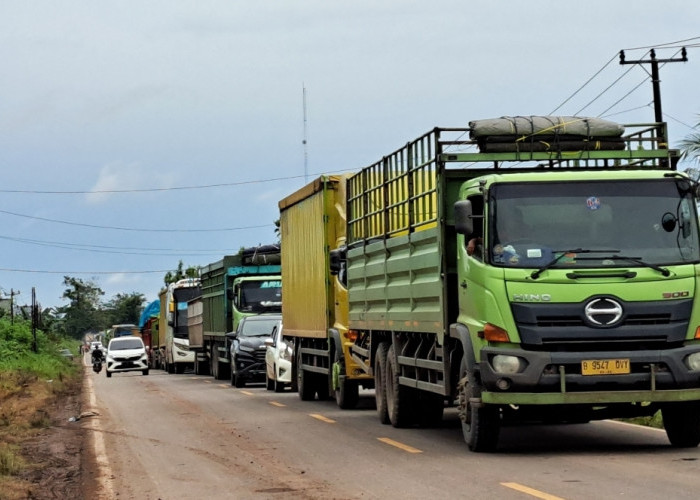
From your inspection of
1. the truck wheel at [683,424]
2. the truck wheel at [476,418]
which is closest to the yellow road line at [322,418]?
the truck wheel at [476,418]

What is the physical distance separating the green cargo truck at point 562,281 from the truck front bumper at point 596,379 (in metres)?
0.01

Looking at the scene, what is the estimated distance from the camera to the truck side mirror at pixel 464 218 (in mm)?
13359

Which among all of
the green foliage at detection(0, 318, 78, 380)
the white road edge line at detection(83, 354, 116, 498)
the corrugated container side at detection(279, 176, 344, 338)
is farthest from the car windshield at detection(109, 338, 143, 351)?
the white road edge line at detection(83, 354, 116, 498)

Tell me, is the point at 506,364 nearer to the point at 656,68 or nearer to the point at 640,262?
the point at 640,262

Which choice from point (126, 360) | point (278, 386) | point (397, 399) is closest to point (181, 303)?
point (126, 360)

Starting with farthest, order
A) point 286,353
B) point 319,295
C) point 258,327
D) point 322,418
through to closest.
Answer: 1. point 258,327
2. point 286,353
3. point 319,295
4. point 322,418

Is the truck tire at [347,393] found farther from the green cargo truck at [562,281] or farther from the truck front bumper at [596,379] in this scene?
the truck front bumper at [596,379]

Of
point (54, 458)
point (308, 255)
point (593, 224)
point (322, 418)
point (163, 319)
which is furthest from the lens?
point (163, 319)

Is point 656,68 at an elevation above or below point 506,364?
above

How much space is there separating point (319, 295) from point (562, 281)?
1079cm

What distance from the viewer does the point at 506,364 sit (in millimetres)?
13047

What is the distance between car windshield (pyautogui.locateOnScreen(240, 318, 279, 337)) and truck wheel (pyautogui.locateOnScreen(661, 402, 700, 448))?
19916 millimetres

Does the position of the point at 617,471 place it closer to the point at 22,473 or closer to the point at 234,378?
the point at 22,473

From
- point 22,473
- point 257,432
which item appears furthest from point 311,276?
point 22,473
